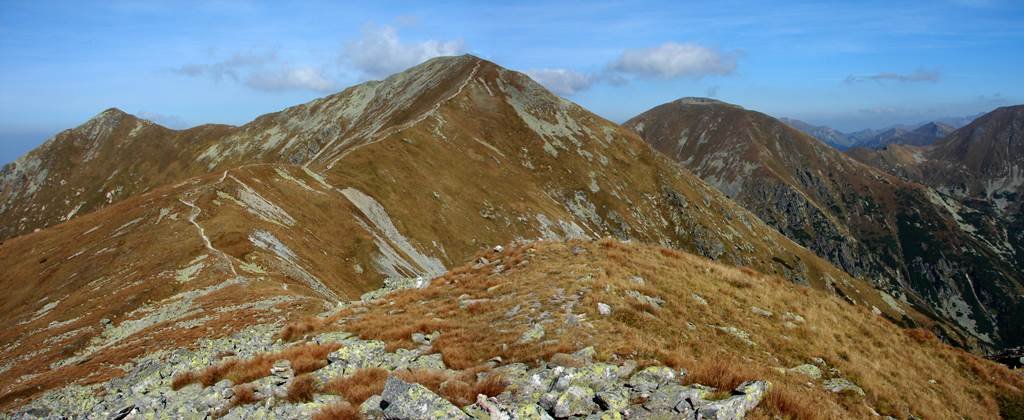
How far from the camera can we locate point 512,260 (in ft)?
96.3

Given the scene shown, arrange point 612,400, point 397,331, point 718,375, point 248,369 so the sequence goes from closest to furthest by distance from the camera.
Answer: point 612,400 < point 718,375 < point 248,369 < point 397,331

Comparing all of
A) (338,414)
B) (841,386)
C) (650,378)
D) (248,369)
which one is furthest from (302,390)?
(841,386)

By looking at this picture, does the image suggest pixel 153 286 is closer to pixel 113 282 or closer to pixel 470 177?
pixel 113 282

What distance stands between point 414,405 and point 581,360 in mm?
4927

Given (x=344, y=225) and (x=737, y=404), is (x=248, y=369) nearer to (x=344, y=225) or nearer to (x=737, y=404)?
(x=737, y=404)

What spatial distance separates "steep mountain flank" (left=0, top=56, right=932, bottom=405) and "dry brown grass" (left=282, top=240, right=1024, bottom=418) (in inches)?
399

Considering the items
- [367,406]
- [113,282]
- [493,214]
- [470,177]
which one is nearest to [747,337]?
[367,406]

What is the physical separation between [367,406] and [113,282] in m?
50.8

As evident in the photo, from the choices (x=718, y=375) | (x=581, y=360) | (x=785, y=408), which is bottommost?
(x=785, y=408)

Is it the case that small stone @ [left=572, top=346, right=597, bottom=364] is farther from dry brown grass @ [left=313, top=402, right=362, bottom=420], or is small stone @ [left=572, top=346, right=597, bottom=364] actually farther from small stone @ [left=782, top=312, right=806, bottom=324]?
small stone @ [left=782, top=312, right=806, bottom=324]

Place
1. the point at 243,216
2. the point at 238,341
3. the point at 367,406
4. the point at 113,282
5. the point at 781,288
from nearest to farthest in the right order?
the point at 367,406, the point at 238,341, the point at 781,288, the point at 113,282, the point at 243,216

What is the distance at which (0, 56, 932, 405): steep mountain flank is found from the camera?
38.0 metres

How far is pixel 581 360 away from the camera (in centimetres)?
1339

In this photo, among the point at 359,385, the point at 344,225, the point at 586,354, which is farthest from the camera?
the point at 344,225
